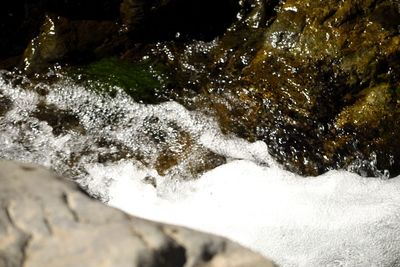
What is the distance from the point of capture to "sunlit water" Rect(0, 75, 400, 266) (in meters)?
3.09

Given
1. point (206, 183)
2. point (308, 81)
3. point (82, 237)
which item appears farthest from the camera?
point (308, 81)

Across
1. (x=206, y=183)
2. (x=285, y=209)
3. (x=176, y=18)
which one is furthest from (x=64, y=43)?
(x=285, y=209)

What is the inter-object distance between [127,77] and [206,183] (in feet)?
5.17

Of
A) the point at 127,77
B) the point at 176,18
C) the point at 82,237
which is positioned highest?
the point at 176,18

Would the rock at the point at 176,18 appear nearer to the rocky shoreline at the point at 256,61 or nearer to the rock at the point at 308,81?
the rocky shoreline at the point at 256,61

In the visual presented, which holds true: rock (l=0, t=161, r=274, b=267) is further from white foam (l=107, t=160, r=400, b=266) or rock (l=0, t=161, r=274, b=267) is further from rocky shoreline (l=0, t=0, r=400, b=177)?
rocky shoreline (l=0, t=0, r=400, b=177)

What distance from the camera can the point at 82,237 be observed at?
160 centimetres

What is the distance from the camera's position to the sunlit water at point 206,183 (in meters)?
3.09

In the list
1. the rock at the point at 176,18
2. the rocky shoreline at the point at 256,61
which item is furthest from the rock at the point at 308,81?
the rock at the point at 176,18

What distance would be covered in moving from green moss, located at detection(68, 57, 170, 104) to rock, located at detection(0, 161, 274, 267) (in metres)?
2.56

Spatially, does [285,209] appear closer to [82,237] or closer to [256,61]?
[256,61]

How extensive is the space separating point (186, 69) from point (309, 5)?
61.4 inches

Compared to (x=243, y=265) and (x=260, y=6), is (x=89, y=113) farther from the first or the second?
(x=243, y=265)

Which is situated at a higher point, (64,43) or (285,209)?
(64,43)
